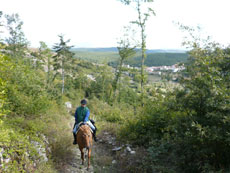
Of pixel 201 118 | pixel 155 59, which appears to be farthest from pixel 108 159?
pixel 155 59

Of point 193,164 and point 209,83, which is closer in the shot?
point 209,83

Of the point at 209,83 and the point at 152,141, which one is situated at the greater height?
the point at 209,83

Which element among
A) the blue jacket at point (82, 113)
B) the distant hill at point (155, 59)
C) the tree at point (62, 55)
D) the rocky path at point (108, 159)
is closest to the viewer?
Result: the rocky path at point (108, 159)

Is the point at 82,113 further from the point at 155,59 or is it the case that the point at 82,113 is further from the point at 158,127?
the point at 155,59

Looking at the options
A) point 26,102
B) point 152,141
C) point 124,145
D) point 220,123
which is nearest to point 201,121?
point 220,123

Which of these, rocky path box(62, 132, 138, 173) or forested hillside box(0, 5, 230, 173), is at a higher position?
forested hillside box(0, 5, 230, 173)

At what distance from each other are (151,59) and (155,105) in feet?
381

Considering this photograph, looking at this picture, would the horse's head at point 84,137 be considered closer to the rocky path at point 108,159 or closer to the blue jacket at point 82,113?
the blue jacket at point 82,113

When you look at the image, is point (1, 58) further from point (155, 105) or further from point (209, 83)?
point (155, 105)

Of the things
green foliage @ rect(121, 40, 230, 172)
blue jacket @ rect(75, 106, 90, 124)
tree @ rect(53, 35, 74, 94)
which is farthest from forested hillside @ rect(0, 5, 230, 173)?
tree @ rect(53, 35, 74, 94)

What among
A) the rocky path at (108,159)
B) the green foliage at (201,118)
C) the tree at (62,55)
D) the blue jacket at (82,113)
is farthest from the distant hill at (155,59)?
the tree at (62,55)

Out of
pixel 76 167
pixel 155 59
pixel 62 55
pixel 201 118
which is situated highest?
pixel 155 59

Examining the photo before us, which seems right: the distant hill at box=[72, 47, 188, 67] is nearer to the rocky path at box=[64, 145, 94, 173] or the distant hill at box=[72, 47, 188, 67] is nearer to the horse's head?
the horse's head

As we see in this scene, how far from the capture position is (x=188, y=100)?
228 inches
